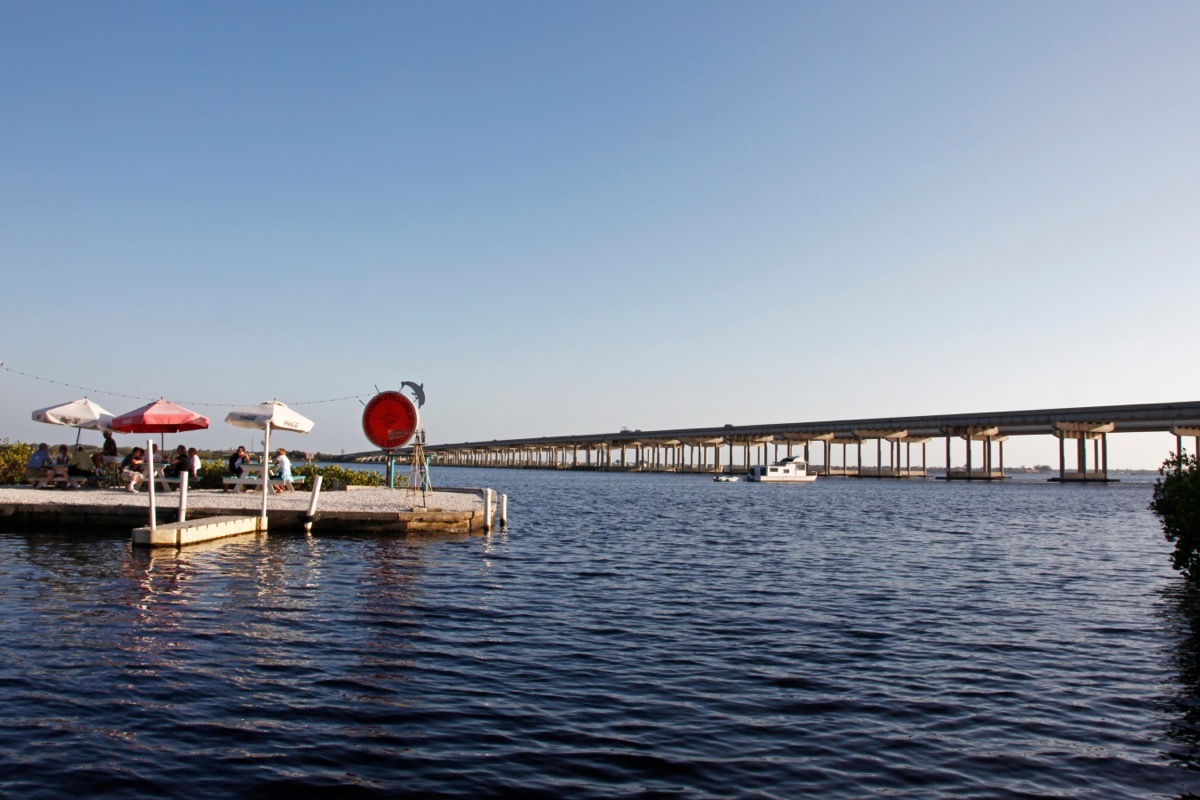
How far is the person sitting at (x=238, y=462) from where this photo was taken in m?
32.3

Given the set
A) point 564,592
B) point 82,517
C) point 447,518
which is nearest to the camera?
point 564,592

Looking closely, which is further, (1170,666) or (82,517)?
(82,517)

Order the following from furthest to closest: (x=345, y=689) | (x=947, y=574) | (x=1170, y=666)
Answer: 1. (x=947, y=574)
2. (x=1170, y=666)
3. (x=345, y=689)

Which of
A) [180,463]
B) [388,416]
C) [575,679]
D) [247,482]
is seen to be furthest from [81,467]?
[575,679]

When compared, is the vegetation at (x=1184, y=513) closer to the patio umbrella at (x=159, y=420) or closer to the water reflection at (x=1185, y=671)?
the water reflection at (x=1185, y=671)

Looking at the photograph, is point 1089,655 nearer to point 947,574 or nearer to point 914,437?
point 947,574

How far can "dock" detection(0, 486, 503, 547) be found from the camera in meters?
23.2

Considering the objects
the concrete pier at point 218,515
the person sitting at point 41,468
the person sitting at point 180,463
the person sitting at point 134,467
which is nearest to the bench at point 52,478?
the person sitting at point 41,468

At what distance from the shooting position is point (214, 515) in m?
25.0

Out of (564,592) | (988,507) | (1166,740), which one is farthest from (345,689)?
(988,507)

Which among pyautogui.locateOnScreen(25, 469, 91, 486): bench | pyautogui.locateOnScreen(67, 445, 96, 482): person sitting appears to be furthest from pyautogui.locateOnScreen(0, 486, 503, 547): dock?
pyautogui.locateOnScreen(67, 445, 96, 482): person sitting

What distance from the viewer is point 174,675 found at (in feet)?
34.2

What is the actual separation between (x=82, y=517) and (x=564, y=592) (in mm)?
15166

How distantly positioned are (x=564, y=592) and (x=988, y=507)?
47.3 metres
